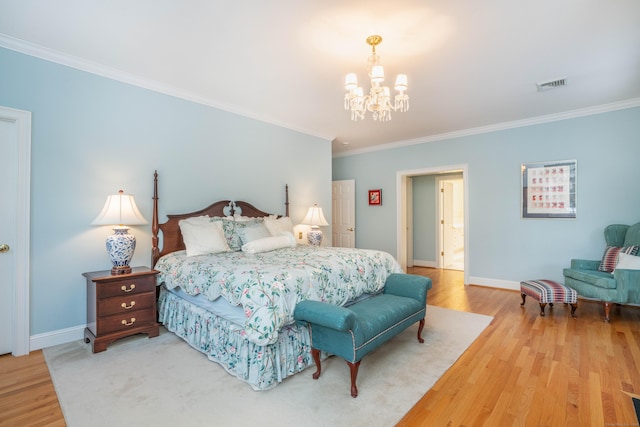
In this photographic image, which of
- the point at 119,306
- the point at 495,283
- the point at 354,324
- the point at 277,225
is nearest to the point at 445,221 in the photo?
the point at 495,283

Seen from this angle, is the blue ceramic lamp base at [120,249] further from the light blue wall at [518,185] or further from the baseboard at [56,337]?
the light blue wall at [518,185]

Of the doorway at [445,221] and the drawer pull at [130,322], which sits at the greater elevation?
the doorway at [445,221]

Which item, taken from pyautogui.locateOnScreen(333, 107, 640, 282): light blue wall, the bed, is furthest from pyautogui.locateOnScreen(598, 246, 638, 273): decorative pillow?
the bed

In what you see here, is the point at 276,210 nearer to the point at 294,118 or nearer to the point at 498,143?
the point at 294,118

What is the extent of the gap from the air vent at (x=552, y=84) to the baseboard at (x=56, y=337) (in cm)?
552

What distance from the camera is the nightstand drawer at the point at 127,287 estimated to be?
8.96ft

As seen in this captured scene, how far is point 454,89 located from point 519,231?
2.72m

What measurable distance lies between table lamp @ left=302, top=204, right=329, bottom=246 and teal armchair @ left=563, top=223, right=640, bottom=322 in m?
3.42

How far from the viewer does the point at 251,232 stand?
12.3ft

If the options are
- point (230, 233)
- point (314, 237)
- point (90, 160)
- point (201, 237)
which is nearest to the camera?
point (90, 160)

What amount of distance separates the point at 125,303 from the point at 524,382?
3395mm

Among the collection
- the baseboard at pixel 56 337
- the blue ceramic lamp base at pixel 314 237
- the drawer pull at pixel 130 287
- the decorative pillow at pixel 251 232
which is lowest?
the baseboard at pixel 56 337

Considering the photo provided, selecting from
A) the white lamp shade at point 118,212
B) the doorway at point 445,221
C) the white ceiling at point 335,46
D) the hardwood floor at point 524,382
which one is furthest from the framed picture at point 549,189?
the white lamp shade at point 118,212

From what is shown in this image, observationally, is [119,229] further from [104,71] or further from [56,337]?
[104,71]
